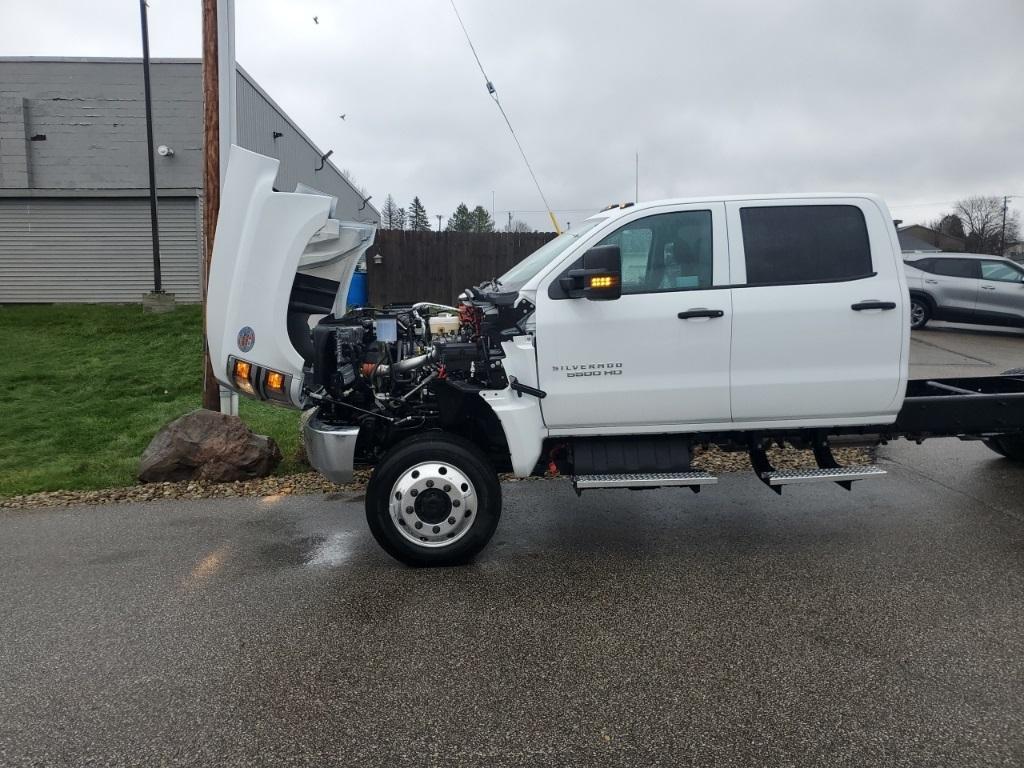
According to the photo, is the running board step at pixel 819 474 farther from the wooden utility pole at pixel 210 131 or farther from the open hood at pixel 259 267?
the wooden utility pole at pixel 210 131

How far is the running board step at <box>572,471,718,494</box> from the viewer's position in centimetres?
461

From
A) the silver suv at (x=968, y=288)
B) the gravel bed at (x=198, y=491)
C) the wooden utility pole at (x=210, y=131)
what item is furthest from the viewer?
the silver suv at (x=968, y=288)

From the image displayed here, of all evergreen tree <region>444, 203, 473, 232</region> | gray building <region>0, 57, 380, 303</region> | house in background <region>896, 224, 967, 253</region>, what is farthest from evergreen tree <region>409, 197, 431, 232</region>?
gray building <region>0, 57, 380, 303</region>

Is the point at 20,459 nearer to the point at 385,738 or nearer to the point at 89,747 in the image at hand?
the point at 89,747

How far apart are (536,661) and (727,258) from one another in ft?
9.12

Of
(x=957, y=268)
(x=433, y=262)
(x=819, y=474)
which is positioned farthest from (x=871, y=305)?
(x=433, y=262)

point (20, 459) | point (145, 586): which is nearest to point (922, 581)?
point (145, 586)

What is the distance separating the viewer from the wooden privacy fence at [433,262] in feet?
62.4

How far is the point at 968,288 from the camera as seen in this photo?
15.8 m

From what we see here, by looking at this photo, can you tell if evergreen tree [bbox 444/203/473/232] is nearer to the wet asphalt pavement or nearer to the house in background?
the house in background

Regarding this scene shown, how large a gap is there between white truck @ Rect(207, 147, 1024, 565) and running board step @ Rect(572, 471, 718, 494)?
0.6 inches

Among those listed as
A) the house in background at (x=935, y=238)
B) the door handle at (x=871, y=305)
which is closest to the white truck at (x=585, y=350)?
the door handle at (x=871, y=305)

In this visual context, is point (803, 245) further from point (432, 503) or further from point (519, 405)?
point (432, 503)

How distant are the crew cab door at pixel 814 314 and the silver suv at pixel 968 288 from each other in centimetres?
1287
